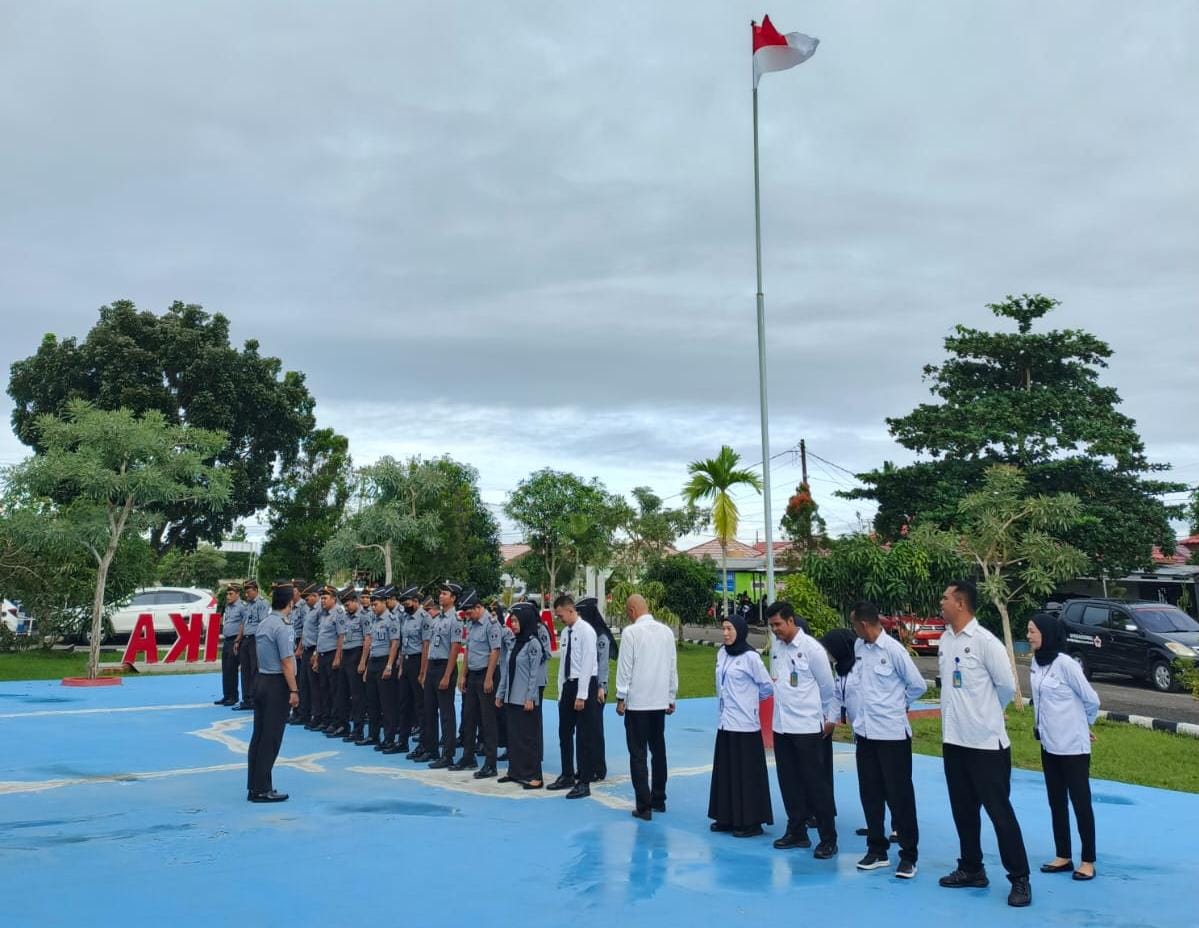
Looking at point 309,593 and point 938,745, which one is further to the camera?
point 309,593

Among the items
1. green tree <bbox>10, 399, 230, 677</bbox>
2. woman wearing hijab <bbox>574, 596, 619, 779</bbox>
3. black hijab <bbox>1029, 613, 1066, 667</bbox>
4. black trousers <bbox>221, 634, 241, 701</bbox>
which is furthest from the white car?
black hijab <bbox>1029, 613, 1066, 667</bbox>

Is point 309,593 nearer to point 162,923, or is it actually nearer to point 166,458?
point 166,458

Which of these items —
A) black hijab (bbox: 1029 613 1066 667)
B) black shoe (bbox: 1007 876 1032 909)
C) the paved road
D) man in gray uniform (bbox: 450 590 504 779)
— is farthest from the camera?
the paved road

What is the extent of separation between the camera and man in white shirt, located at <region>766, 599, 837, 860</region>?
626cm

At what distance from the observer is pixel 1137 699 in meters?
15.9

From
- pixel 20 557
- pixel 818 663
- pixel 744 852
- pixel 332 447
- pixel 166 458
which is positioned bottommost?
pixel 744 852

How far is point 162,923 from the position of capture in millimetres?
4699

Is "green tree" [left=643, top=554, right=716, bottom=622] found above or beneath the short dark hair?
above

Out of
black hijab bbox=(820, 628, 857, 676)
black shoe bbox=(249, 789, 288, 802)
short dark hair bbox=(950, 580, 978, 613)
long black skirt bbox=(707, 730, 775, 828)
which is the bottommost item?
black shoe bbox=(249, 789, 288, 802)

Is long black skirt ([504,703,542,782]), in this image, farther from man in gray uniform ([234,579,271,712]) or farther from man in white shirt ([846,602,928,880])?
man in gray uniform ([234,579,271,712])

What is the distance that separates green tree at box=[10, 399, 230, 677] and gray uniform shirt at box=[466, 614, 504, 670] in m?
9.96

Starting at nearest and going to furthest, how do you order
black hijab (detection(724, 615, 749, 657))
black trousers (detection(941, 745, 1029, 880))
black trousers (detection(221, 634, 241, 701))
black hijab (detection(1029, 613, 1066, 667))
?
black trousers (detection(941, 745, 1029, 880)), black hijab (detection(1029, 613, 1066, 667)), black hijab (detection(724, 615, 749, 657)), black trousers (detection(221, 634, 241, 701))

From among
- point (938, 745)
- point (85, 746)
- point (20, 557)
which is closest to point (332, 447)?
point (20, 557)

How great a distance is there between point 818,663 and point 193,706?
10666 millimetres
